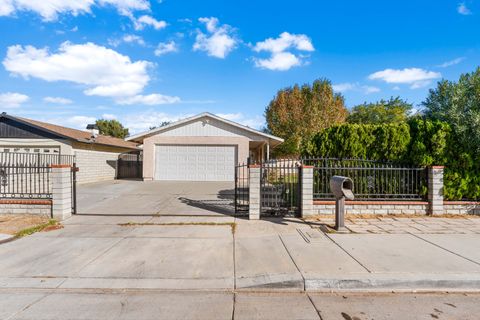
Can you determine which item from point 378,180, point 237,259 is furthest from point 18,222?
point 378,180

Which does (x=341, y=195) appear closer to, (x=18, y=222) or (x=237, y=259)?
(x=237, y=259)

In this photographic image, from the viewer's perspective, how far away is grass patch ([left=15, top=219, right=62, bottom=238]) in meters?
5.98

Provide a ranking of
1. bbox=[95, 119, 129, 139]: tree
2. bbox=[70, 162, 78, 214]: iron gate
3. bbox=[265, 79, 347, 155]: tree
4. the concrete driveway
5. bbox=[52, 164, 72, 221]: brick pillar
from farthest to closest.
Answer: bbox=[95, 119, 129, 139]: tree → bbox=[265, 79, 347, 155]: tree → the concrete driveway → bbox=[70, 162, 78, 214]: iron gate → bbox=[52, 164, 72, 221]: brick pillar

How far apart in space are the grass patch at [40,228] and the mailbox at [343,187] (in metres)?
6.86

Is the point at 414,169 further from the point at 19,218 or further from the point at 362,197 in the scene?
the point at 19,218

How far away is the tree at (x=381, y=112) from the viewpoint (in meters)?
33.7

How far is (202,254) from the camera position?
4.86m

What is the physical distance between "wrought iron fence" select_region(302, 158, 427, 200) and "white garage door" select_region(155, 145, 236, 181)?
31.3ft

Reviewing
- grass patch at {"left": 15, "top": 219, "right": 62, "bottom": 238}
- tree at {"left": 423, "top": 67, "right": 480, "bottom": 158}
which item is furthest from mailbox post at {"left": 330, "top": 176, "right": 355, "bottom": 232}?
grass patch at {"left": 15, "top": 219, "right": 62, "bottom": 238}

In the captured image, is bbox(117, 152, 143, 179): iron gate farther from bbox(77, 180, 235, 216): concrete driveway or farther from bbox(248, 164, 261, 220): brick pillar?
bbox(248, 164, 261, 220): brick pillar

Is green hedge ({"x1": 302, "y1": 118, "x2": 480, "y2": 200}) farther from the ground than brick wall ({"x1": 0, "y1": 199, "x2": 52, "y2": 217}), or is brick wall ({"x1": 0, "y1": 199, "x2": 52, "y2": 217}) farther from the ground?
green hedge ({"x1": 302, "y1": 118, "x2": 480, "y2": 200})

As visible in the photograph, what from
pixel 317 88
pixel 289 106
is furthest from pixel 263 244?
pixel 317 88

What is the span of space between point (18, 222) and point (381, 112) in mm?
37576

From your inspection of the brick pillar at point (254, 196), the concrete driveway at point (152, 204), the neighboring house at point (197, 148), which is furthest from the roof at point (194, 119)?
the brick pillar at point (254, 196)
